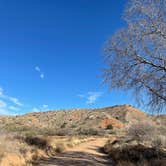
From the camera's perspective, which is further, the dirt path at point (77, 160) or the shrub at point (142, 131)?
the shrub at point (142, 131)

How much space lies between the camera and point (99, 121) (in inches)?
3307

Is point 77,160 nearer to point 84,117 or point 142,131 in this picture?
point 142,131

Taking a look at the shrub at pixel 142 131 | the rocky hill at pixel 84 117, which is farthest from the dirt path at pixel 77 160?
the rocky hill at pixel 84 117

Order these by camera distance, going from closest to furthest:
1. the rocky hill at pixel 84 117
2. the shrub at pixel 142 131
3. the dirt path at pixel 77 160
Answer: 1. the dirt path at pixel 77 160
2. the shrub at pixel 142 131
3. the rocky hill at pixel 84 117

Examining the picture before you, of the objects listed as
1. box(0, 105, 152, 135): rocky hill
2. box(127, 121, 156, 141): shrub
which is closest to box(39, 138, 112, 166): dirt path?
box(127, 121, 156, 141): shrub

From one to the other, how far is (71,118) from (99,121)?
1634 cm

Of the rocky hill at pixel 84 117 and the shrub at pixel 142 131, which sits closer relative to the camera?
the shrub at pixel 142 131

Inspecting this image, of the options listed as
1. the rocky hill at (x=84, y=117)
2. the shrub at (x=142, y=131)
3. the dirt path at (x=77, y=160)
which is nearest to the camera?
the dirt path at (x=77, y=160)

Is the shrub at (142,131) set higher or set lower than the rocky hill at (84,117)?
lower

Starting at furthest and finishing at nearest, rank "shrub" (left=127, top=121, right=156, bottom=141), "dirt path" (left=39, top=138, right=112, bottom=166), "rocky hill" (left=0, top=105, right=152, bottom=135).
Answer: "rocky hill" (left=0, top=105, right=152, bottom=135) < "shrub" (left=127, top=121, right=156, bottom=141) < "dirt path" (left=39, top=138, right=112, bottom=166)

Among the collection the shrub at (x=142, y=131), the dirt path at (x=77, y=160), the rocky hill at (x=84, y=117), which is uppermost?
Result: the rocky hill at (x=84, y=117)

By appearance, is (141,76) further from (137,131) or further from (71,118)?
(71,118)

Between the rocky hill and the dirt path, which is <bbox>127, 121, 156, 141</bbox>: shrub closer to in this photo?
the dirt path

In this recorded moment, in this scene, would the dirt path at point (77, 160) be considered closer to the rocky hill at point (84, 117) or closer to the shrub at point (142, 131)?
the shrub at point (142, 131)
